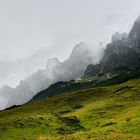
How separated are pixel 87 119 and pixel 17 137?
40.2 m

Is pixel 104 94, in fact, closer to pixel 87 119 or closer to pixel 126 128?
pixel 87 119

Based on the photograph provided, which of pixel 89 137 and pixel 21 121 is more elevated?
pixel 21 121

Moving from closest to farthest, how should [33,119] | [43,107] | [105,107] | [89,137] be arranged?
[89,137] → [33,119] → [105,107] → [43,107]

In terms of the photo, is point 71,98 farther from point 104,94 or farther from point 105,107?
point 105,107

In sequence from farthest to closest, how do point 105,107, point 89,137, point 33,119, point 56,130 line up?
point 105,107 < point 33,119 < point 56,130 < point 89,137

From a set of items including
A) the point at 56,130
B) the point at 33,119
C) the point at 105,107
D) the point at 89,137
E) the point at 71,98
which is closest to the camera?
the point at 89,137

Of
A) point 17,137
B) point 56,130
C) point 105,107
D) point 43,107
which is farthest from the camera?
point 43,107

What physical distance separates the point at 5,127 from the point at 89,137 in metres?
28.8

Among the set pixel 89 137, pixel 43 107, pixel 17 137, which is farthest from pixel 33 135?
pixel 43 107

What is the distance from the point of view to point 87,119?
345 ft

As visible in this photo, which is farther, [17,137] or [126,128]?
[17,137]

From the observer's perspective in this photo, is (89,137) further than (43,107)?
No

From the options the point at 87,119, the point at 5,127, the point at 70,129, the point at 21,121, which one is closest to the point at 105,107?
the point at 87,119

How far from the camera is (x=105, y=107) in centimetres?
12494
